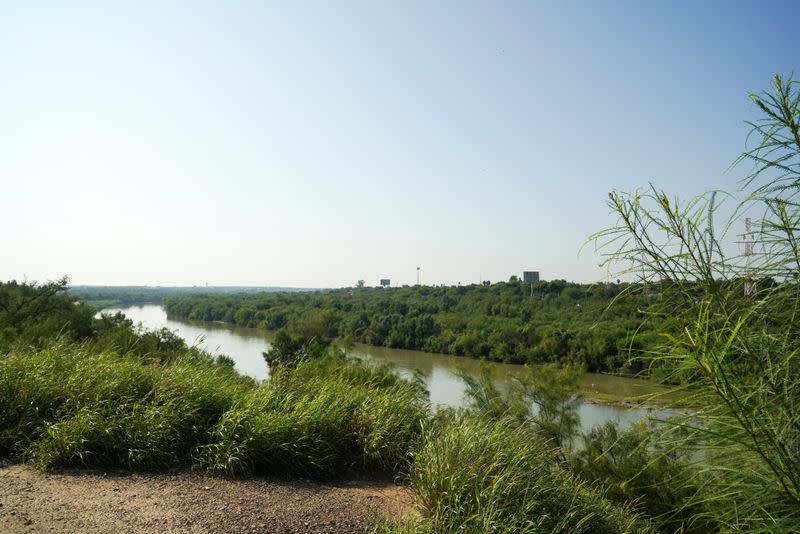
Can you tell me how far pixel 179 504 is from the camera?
12.5 ft

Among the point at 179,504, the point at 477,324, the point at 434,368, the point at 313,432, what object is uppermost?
the point at 313,432

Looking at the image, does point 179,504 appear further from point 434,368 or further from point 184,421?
point 434,368

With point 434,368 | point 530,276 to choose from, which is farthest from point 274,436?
point 530,276

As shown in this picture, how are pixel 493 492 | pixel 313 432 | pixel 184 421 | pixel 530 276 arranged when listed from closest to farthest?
1. pixel 493 492
2. pixel 184 421
3. pixel 313 432
4. pixel 530 276

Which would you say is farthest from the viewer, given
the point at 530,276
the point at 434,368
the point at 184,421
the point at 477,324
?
the point at 530,276

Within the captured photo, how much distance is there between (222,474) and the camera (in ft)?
14.7

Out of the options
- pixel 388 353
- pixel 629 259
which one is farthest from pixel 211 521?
pixel 388 353

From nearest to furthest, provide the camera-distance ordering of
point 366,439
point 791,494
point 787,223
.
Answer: point 791,494
point 787,223
point 366,439

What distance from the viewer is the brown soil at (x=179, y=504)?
11.5ft

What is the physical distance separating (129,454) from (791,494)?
479 cm

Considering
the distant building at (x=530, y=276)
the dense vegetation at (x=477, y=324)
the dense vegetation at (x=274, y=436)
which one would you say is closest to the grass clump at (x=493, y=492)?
the dense vegetation at (x=274, y=436)

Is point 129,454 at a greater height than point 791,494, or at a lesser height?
lesser

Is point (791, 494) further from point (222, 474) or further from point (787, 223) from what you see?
point (222, 474)

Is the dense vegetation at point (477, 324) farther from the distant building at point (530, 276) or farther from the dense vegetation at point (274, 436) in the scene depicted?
the dense vegetation at point (274, 436)
